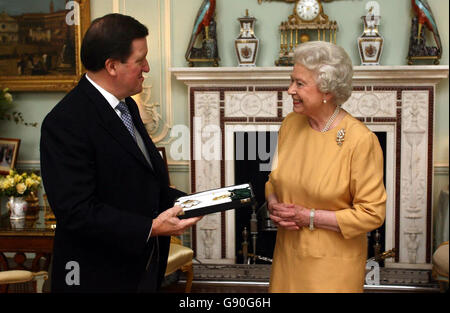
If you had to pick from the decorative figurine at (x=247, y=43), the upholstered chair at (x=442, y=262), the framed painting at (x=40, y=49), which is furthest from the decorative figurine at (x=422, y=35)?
the framed painting at (x=40, y=49)

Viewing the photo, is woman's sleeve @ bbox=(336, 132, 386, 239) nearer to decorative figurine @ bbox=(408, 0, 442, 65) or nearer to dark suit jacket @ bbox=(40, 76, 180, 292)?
dark suit jacket @ bbox=(40, 76, 180, 292)

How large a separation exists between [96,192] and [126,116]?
0.22 m

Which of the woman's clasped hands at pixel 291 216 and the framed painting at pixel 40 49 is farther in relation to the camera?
the framed painting at pixel 40 49

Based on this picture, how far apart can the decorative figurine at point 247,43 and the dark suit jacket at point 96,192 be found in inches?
71.0

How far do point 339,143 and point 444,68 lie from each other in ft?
6.02

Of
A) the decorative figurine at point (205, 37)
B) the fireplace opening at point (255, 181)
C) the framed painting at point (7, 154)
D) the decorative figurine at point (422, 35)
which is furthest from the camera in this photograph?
the fireplace opening at point (255, 181)

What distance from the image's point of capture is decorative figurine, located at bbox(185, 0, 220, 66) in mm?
2988

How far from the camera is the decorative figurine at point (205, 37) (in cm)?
299

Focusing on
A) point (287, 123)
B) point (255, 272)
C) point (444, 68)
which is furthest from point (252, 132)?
point (287, 123)

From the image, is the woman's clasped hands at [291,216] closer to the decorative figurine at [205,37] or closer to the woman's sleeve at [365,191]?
the woman's sleeve at [365,191]

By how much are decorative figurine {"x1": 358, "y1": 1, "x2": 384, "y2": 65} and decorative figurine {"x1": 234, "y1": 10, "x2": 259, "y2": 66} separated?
24.3 inches

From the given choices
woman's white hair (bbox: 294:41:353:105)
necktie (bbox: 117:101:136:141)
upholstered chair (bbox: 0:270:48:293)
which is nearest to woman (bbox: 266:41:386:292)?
woman's white hair (bbox: 294:41:353:105)

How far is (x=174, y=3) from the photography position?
308 centimetres

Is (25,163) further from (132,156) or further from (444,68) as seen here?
(444,68)
